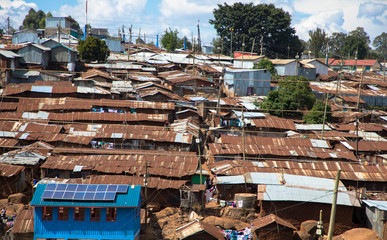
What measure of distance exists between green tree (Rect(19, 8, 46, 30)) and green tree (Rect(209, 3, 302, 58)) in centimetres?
4025

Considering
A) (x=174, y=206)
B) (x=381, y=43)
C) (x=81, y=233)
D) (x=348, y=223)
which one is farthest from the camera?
(x=381, y=43)

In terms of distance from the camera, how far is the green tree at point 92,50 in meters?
47.5

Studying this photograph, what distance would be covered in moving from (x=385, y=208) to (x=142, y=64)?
3736cm

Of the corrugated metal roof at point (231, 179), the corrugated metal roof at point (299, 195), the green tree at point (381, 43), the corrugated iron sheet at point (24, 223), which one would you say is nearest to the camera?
the corrugated iron sheet at point (24, 223)

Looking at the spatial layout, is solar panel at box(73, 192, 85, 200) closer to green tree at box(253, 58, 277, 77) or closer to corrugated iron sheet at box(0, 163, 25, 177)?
corrugated iron sheet at box(0, 163, 25, 177)

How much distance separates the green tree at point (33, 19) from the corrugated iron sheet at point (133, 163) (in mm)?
67569

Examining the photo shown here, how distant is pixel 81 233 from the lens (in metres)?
16.7

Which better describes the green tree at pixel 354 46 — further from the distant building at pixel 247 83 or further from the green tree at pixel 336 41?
the distant building at pixel 247 83

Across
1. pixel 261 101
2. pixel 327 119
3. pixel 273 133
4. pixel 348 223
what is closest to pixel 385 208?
pixel 348 223

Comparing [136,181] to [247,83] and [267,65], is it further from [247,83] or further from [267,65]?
[267,65]

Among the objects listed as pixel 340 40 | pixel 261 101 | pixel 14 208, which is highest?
pixel 340 40

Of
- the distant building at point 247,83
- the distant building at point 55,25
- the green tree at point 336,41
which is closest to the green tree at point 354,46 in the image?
the green tree at point 336,41

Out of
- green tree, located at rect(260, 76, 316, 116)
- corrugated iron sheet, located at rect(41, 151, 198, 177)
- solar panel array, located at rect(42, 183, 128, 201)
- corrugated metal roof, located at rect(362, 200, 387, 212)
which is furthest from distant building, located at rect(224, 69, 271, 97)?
solar panel array, located at rect(42, 183, 128, 201)

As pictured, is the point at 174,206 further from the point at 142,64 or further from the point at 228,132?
the point at 142,64
